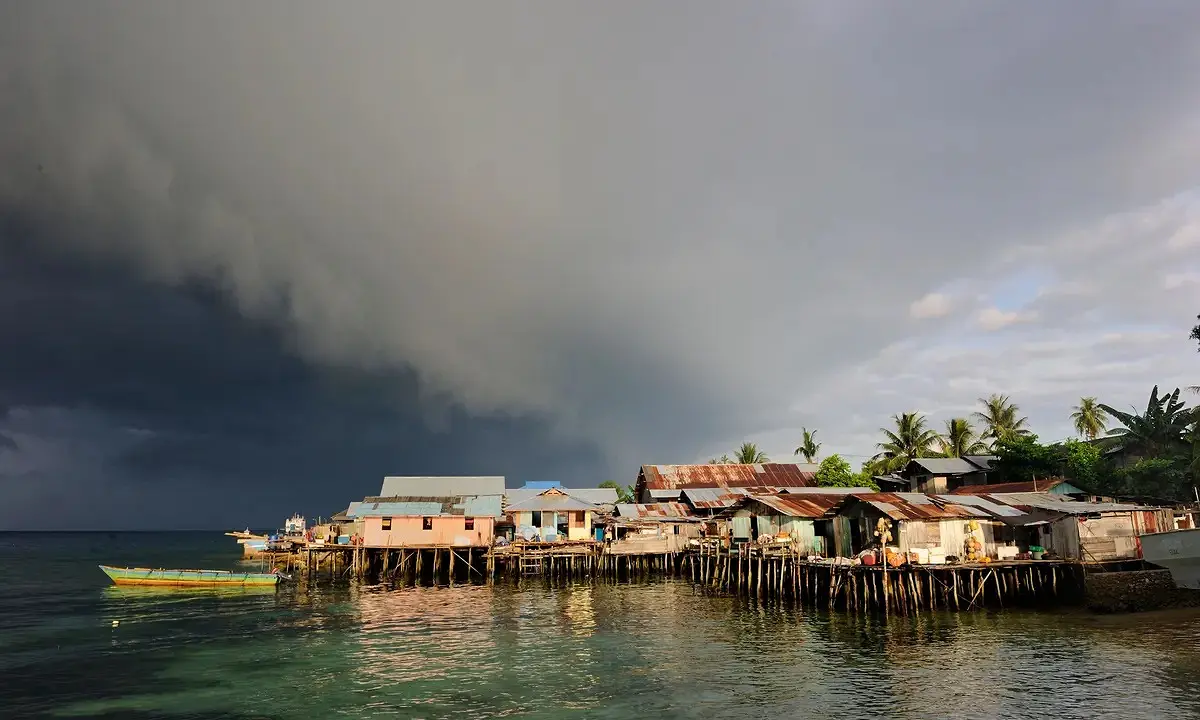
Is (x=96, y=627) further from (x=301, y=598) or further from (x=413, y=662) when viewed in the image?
(x=413, y=662)

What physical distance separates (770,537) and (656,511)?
20844 mm

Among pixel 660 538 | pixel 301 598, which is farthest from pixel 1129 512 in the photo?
pixel 301 598

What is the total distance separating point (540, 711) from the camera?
1927cm

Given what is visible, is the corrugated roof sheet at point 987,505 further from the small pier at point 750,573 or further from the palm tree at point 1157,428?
the palm tree at point 1157,428

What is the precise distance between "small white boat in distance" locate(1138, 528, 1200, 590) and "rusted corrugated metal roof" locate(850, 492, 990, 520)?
297 inches

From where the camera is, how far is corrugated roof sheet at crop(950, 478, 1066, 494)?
52000 mm

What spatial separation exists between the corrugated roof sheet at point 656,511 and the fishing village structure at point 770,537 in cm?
30

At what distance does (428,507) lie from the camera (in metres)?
56.6

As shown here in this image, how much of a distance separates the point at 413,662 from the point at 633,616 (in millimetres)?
13137

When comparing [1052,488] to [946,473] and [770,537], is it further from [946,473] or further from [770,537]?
[770,537]

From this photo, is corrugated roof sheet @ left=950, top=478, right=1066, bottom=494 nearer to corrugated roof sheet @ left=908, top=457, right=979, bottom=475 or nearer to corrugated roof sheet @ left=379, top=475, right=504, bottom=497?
corrugated roof sheet @ left=908, top=457, right=979, bottom=475

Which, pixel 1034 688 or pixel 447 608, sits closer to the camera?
pixel 1034 688

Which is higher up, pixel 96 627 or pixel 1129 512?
pixel 1129 512

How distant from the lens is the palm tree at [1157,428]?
5319 centimetres
